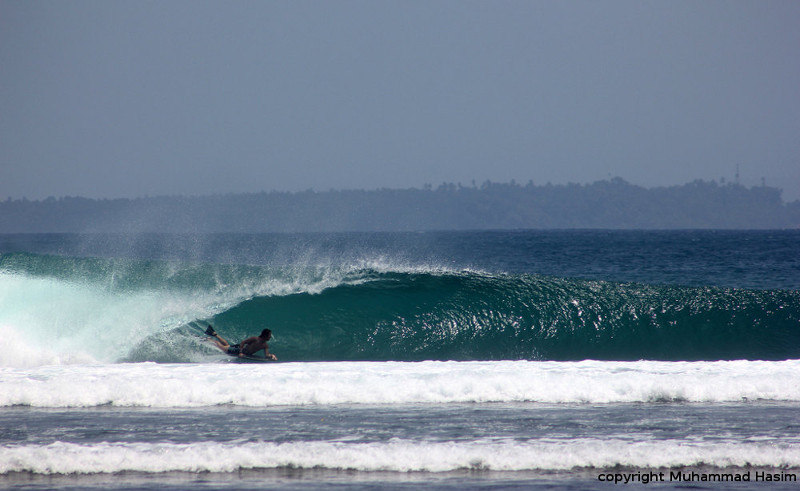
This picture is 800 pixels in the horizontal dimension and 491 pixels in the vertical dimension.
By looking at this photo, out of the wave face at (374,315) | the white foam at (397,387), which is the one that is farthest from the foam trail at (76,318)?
the white foam at (397,387)

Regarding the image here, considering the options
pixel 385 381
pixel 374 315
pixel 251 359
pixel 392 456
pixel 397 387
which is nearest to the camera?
pixel 392 456

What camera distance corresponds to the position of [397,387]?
Answer: 9.12m

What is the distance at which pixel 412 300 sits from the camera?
16141 millimetres

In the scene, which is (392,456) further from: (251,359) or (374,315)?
(374,315)

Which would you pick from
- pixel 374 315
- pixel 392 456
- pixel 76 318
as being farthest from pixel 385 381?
pixel 76 318

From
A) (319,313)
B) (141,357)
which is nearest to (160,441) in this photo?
(141,357)

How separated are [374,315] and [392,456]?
9144 millimetres

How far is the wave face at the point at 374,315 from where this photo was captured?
13984 millimetres

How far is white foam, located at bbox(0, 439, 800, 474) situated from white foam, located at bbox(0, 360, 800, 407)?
2311 millimetres

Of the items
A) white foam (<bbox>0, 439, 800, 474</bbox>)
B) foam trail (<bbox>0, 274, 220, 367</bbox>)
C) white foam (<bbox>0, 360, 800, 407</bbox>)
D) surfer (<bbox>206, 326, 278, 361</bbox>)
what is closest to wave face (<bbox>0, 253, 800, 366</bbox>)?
foam trail (<bbox>0, 274, 220, 367</bbox>)

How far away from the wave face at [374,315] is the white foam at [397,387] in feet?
12.1

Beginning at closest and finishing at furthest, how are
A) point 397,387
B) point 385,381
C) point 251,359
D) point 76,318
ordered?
point 397,387, point 385,381, point 251,359, point 76,318

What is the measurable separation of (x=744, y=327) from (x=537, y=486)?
11.8 metres

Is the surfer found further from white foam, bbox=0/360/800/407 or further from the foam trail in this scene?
the foam trail
